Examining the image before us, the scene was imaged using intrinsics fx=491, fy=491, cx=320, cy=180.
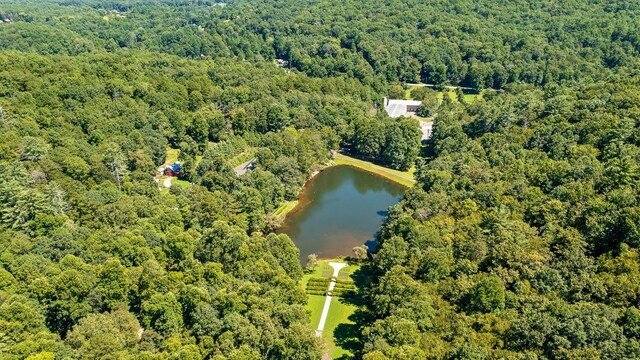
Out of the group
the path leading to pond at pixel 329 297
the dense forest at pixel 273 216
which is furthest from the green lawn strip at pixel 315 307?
the dense forest at pixel 273 216

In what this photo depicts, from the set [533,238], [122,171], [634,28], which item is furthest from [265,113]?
[634,28]

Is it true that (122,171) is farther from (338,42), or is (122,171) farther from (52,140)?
(338,42)

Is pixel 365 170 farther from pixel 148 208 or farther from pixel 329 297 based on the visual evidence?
pixel 148 208

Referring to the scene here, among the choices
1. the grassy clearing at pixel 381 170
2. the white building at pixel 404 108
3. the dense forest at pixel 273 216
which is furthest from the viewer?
the white building at pixel 404 108

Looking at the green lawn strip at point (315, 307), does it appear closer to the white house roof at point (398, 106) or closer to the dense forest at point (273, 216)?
the dense forest at point (273, 216)

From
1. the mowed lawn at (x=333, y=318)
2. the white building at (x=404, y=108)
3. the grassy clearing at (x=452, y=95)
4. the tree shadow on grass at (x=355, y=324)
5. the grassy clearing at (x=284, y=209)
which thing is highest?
the grassy clearing at (x=452, y=95)
